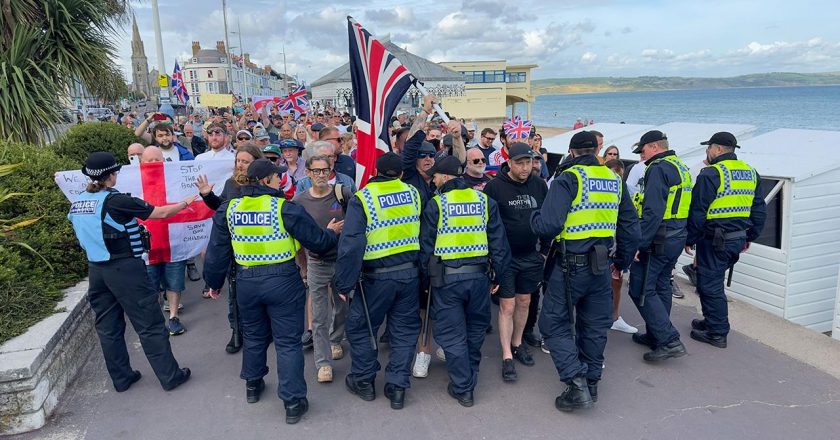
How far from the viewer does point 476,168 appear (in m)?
5.56

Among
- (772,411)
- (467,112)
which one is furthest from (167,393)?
(467,112)

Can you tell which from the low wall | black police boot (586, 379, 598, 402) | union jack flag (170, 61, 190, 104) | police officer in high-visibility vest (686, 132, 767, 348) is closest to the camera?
the low wall

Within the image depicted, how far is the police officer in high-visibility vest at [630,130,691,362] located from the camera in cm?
467

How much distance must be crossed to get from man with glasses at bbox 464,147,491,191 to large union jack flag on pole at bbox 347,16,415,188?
2.88 ft

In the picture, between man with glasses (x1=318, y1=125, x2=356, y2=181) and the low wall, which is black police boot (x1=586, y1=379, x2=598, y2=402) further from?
the low wall

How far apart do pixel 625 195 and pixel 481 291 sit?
1.37 metres

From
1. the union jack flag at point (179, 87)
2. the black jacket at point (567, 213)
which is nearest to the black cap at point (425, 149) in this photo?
the black jacket at point (567, 213)

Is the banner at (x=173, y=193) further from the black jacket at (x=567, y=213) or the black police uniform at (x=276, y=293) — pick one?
the black jacket at (x=567, y=213)

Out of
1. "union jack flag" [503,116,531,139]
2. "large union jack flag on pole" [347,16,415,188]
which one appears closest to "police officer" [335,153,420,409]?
"large union jack flag on pole" [347,16,415,188]

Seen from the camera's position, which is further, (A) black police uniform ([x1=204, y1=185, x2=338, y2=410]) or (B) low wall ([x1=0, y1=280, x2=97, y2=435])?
(A) black police uniform ([x1=204, y1=185, x2=338, y2=410])

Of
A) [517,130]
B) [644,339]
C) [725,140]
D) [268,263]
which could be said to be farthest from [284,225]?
[517,130]

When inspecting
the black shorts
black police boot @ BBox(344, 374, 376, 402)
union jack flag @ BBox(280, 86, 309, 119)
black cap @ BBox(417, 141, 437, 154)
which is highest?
union jack flag @ BBox(280, 86, 309, 119)

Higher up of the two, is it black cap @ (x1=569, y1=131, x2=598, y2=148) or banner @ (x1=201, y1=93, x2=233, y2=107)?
banner @ (x1=201, y1=93, x2=233, y2=107)

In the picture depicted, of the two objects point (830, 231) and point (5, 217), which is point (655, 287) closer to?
point (830, 231)
